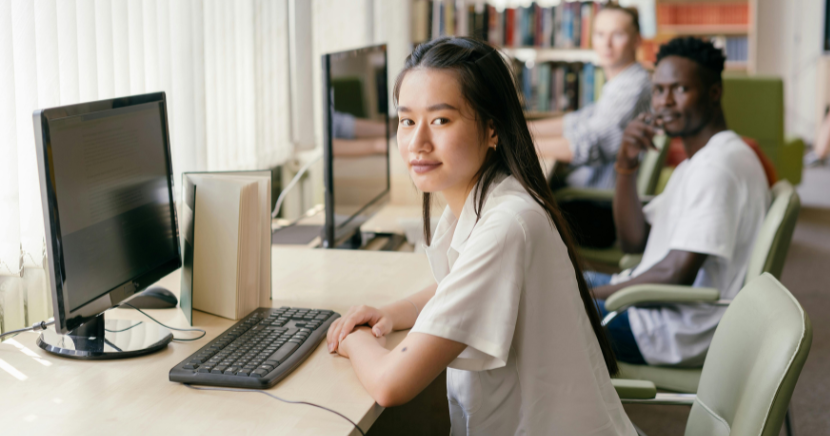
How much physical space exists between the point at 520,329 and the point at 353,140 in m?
1.12

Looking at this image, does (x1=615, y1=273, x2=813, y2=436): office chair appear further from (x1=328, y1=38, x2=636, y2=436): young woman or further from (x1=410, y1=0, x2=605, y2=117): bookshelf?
(x1=410, y1=0, x2=605, y2=117): bookshelf

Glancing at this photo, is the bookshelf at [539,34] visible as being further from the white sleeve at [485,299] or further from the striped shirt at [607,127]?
the white sleeve at [485,299]

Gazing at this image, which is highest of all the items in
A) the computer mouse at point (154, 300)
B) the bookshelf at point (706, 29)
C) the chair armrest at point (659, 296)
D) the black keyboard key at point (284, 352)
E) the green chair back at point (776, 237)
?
the bookshelf at point (706, 29)

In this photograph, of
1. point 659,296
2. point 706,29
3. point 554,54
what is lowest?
point 659,296

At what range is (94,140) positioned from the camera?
3.76 ft

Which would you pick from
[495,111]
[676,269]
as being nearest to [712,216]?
[676,269]

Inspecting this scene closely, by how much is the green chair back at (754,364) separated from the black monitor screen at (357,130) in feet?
3.40

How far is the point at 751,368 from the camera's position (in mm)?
1084

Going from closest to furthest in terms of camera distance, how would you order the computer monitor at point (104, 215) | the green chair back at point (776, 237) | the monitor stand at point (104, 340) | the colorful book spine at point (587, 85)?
the computer monitor at point (104, 215), the monitor stand at point (104, 340), the green chair back at point (776, 237), the colorful book spine at point (587, 85)

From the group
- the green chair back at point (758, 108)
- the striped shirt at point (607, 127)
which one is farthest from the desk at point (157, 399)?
the green chair back at point (758, 108)

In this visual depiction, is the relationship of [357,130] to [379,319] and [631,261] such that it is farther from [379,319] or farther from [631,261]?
[631,261]

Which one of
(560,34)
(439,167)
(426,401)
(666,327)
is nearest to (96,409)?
(439,167)

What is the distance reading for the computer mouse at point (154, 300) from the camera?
4.82ft

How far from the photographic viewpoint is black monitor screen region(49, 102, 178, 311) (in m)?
1.08
